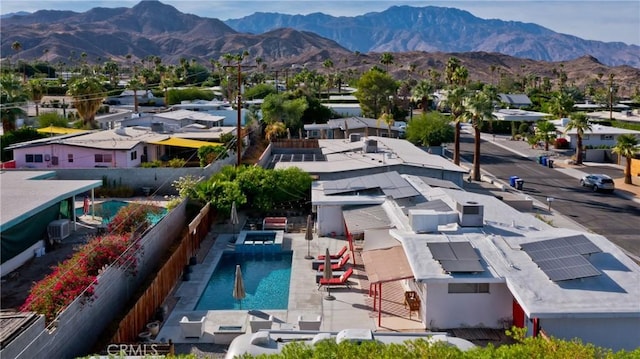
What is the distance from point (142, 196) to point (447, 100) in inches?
1111

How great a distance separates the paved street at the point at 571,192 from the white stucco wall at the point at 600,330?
537 inches

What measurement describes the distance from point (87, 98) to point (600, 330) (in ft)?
185

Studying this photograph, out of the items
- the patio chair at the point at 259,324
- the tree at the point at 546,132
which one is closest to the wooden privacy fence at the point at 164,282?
the patio chair at the point at 259,324

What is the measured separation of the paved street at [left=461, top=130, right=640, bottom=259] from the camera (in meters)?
34.7

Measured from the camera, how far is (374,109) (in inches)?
3290

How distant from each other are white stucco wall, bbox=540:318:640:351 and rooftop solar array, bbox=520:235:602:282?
145 cm

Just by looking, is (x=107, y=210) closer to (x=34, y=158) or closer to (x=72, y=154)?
(x=72, y=154)

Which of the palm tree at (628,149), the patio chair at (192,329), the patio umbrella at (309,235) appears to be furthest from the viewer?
the palm tree at (628,149)

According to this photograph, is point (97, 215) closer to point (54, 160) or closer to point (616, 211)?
point (54, 160)

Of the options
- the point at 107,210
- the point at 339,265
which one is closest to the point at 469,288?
the point at 339,265

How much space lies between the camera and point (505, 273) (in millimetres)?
18734

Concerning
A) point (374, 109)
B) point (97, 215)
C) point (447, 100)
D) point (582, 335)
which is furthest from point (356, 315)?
point (374, 109)

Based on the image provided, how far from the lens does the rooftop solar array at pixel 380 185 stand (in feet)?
93.4

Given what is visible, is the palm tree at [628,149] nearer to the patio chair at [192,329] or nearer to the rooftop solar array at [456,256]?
the rooftop solar array at [456,256]
